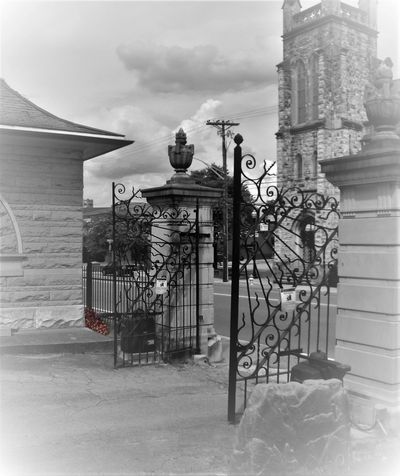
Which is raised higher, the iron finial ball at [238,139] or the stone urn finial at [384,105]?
the stone urn finial at [384,105]

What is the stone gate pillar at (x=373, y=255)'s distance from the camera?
534 centimetres

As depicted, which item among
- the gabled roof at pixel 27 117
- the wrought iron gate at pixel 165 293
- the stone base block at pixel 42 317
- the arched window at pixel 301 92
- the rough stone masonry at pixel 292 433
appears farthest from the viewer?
the arched window at pixel 301 92

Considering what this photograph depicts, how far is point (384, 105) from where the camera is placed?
5.63 m

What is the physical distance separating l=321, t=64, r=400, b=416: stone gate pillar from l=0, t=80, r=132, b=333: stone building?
5753 millimetres

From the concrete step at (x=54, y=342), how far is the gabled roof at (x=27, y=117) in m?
3.50

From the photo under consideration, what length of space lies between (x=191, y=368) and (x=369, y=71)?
1392 inches

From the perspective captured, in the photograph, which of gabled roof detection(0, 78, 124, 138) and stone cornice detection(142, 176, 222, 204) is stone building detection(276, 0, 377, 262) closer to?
gabled roof detection(0, 78, 124, 138)

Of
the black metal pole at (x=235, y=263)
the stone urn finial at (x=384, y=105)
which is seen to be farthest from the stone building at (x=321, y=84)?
the black metal pole at (x=235, y=263)

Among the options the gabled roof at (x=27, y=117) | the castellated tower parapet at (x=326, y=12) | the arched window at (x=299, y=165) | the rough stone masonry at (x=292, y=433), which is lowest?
the rough stone masonry at (x=292, y=433)

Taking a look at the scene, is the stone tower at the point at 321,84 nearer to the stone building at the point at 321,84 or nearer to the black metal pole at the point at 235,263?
the stone building at the point at 321,84

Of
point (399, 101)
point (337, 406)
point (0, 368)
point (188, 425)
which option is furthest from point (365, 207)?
point (0, 368)

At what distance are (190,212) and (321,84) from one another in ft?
102

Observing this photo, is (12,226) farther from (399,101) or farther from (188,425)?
(399,101)

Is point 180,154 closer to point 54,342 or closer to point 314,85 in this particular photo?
point 54,342
